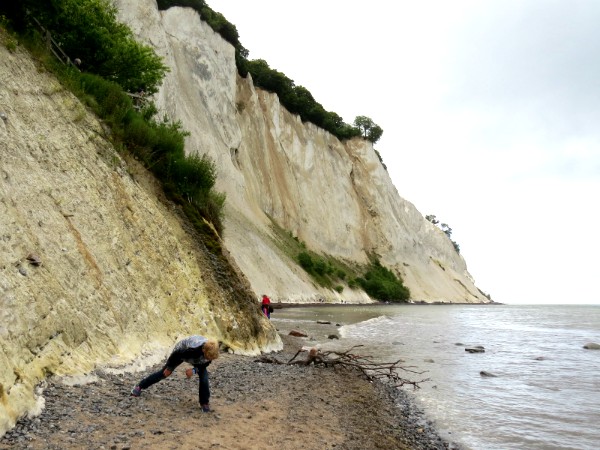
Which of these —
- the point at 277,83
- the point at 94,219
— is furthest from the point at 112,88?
the point at 277,83

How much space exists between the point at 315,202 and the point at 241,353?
52.2m

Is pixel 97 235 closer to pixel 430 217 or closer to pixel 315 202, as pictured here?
pixel 315 202

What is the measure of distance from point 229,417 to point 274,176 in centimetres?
5133

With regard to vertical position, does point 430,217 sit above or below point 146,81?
above

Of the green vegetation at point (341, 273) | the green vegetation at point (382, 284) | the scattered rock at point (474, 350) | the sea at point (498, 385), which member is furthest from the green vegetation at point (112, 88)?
the green vegetation at point (382, 284)

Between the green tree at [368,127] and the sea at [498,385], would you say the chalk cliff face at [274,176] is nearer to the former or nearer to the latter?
the green tree at [368,127]

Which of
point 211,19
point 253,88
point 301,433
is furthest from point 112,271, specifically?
point 253,88

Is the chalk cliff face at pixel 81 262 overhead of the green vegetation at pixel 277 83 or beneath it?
beneath

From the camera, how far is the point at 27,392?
5.39m

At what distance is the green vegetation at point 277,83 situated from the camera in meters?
50.2

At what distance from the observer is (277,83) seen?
209 feet

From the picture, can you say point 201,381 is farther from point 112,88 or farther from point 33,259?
point 112,88

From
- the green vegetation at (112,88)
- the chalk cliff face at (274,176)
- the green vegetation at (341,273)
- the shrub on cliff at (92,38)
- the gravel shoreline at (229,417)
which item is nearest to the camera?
the gravel shoreline at (229,417)

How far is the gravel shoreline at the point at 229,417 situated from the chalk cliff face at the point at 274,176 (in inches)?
935
